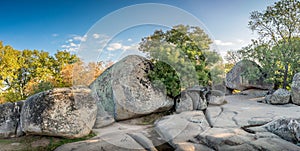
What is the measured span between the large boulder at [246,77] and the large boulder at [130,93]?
8.47 meters

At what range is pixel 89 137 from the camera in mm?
7238

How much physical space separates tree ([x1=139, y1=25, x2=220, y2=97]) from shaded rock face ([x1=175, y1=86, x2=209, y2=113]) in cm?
50

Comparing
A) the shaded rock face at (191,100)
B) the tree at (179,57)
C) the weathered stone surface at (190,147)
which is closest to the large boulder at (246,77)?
the shaded rock face at (191,100)

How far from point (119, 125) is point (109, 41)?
155 inches

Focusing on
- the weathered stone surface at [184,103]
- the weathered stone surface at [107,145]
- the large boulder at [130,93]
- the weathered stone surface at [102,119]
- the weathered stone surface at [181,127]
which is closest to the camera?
the weathered stone surface at [107,145]

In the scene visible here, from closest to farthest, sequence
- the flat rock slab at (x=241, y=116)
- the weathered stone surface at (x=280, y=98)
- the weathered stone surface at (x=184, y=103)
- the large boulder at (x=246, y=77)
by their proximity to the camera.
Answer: the flat rock slab at (x=241, y=116) → the weathered stone surface at (x=184, y=103) → the weathered stone surface at (x=280, y=98) → the large boulder at (x=246, y=77)

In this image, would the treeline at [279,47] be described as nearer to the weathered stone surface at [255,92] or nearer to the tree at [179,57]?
the weathered stone surface at [255,92]

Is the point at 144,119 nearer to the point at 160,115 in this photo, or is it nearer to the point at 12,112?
the point at 160,115

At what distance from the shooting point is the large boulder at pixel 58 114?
6.96 metres

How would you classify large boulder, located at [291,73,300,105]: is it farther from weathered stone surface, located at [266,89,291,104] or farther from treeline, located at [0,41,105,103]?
treeline, located at [0,41,105,103]

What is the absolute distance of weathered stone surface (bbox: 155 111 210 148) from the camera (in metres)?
6.73

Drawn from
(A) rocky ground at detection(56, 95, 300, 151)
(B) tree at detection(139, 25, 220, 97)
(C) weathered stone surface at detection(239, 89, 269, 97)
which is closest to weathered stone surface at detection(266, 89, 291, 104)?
(A) rocky ground at detection(56, 95, 300, 151)

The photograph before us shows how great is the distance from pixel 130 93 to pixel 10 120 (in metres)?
4.92

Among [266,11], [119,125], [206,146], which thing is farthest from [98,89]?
[266,11]
